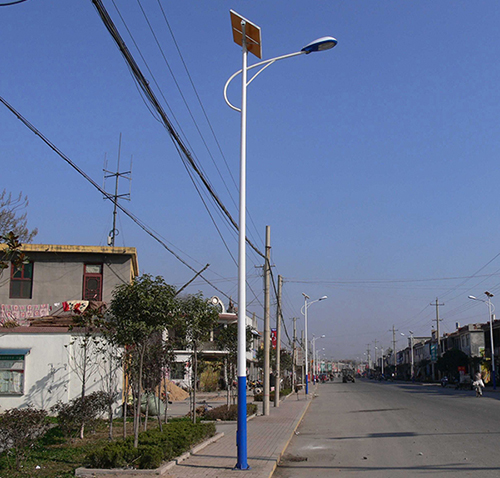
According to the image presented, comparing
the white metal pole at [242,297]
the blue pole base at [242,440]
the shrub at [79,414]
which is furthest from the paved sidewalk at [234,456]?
the shrub at [79,414]

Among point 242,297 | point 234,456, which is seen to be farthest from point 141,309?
point 234,456

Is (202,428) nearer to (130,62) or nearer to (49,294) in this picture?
(130,62)

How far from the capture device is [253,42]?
457 inches

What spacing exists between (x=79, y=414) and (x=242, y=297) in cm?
604

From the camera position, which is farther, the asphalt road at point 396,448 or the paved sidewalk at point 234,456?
the asphalt road at point 396,448

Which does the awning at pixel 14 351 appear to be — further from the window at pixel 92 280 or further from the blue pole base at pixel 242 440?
the blue pole base at pixel 242 440

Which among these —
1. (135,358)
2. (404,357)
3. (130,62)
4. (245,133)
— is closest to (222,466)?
(135,358)

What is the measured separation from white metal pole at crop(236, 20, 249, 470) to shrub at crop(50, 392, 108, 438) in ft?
17.6

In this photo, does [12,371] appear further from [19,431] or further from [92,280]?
[19,431]

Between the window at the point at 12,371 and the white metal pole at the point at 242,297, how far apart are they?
13.0 m

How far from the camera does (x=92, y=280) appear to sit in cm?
2803

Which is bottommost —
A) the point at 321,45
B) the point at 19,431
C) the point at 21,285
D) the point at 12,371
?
the point at 19,431

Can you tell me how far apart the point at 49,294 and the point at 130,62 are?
832 inches

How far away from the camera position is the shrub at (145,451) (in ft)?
31.8
